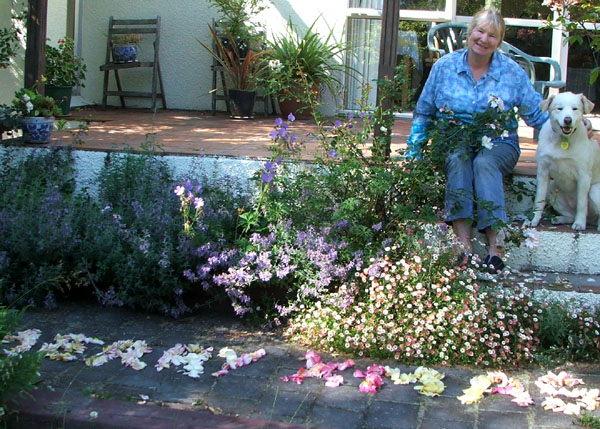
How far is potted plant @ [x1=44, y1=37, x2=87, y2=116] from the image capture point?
740 centimetres

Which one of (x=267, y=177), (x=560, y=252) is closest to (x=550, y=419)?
(x=560, y=252)

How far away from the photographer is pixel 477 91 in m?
4.49

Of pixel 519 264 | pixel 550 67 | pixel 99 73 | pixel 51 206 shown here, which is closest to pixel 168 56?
pixel 99 73

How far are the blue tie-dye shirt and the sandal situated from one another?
29.1 inches

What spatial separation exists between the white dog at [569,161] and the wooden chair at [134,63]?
483 cm

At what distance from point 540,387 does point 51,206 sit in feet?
9.03

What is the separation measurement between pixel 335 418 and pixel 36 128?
3317 mm

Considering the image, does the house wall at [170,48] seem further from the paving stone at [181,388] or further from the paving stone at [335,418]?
the paving stone at [335,418]

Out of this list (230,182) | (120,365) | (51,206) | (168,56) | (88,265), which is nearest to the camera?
(120,365)

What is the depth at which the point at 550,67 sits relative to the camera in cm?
753

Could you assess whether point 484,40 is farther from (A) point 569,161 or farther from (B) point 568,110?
(A) point 569,161

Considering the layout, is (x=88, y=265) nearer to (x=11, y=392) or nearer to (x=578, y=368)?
(x=11, y=392)

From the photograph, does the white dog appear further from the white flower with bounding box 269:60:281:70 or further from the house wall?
the house wall

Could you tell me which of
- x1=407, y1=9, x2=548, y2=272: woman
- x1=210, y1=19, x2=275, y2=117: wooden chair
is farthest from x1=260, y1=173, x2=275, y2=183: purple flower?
x1=210, y1=19, x2=275, y2=117: wooden chair
